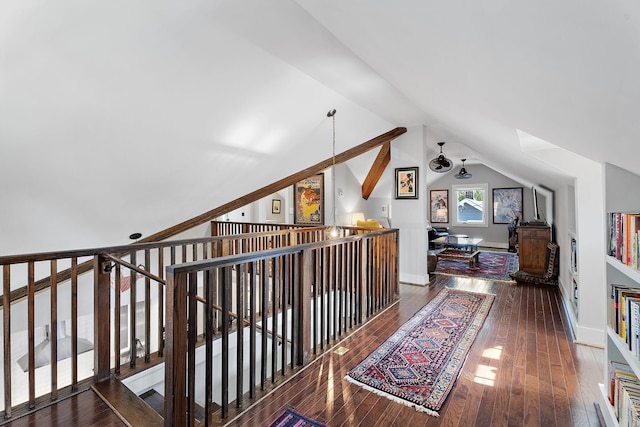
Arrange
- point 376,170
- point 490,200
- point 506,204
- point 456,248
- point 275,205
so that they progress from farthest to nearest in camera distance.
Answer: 1. point 490,200
2. point 506,204
3. point 275,205
4. point 376,170
5. point 456,248

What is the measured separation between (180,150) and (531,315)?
420cm

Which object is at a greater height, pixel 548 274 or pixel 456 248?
pixel 456 248

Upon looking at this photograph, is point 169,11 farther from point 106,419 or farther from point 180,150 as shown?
point 106,419

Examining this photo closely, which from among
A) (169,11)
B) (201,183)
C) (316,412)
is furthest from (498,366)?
(201,183)

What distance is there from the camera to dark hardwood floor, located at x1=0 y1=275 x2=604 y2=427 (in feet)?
5.92

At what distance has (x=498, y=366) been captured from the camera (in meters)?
2.42

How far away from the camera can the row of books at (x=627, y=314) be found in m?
1.44

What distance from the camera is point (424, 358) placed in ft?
8.34

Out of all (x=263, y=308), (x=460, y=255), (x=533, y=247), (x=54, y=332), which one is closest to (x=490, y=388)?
(x=263, y=308)

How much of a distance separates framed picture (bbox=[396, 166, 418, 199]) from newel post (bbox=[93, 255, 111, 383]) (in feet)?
14.1

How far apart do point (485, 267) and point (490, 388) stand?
4.73 metres

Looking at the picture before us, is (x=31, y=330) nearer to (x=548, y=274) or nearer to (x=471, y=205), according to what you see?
(x=548, y=274)

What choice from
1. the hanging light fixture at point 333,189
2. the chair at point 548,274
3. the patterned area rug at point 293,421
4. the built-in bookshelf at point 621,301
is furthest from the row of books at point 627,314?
the chair at point 548,274

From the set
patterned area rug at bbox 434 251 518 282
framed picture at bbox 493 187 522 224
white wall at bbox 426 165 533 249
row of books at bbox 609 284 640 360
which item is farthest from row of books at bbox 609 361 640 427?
framed picture at bbox 493 187 522 224
